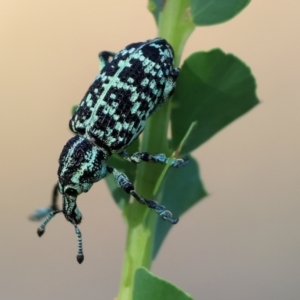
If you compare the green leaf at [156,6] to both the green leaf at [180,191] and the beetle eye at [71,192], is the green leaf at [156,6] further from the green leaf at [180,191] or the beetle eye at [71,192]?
the beetle eye at [71,192]

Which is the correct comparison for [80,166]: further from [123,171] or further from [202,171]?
[202,171]

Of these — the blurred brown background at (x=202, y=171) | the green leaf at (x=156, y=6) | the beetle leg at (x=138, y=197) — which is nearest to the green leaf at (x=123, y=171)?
the beetle leg at (x=138, y=197)

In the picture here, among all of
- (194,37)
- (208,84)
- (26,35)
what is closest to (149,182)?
(208,84)

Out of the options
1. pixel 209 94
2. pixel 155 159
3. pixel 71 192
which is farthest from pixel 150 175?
pixel 71 192

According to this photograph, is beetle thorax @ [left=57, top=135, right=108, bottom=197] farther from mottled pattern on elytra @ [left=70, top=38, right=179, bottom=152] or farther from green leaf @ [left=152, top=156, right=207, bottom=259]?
green leaf @ [left=152, top=156, right=207, bottom=259]

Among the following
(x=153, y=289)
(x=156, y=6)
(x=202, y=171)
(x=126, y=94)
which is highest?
(x=156, y=6)

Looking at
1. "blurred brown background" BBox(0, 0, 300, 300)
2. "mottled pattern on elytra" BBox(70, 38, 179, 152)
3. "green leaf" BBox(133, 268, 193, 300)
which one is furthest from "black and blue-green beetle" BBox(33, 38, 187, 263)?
"blurred brown background" BBox(0, 0, 300, 300)

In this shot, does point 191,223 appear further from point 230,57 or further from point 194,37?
point 230,57
